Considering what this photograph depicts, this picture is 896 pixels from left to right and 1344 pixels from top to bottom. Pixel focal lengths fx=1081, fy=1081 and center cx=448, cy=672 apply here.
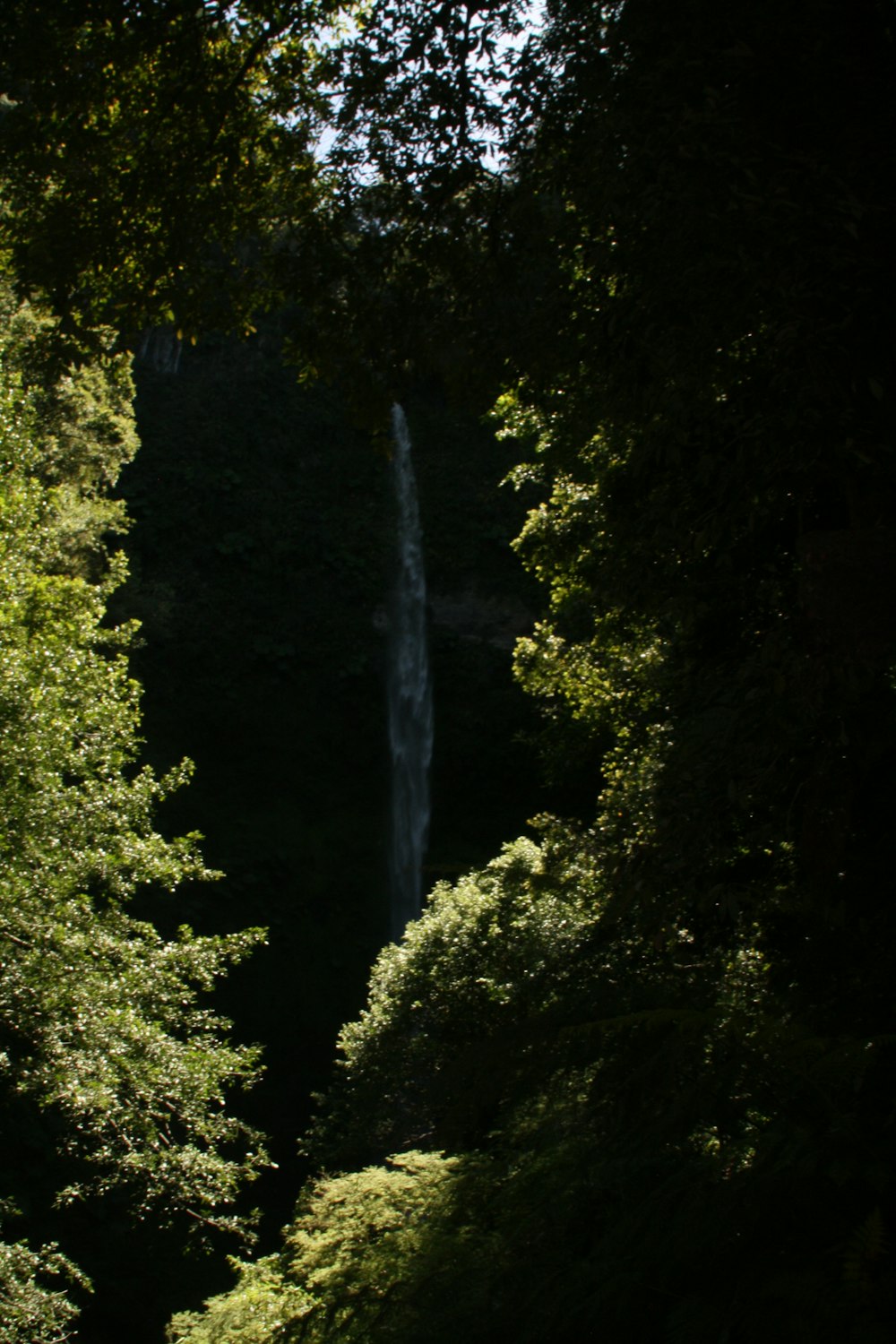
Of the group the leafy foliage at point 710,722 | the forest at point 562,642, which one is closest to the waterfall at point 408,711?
the forest at point 562,642

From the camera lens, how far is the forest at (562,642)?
10.6ft

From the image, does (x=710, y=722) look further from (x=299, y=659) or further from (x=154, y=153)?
(x=299, y=659)

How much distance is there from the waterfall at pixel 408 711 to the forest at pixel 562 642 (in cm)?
1036

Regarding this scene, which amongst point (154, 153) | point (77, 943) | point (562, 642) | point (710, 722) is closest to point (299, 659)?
point (562, 642)

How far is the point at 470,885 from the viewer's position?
14.2 m

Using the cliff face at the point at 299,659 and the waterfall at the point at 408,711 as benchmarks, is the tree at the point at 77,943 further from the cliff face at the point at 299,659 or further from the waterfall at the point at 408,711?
the waterfall at the point at 408,711

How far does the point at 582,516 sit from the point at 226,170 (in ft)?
17.1

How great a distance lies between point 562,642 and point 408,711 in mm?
13739

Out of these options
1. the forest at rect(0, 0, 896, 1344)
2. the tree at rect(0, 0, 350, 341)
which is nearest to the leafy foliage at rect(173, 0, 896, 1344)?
the forest at rect(0, 0, 896, 1344)

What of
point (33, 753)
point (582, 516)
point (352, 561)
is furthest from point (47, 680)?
point (352, 561)

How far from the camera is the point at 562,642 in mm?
12289

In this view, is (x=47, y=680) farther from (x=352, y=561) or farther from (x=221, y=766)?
(x=352, y=561)

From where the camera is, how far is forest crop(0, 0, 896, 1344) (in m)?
3.23

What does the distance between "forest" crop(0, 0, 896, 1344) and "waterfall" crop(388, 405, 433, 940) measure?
10356mm
